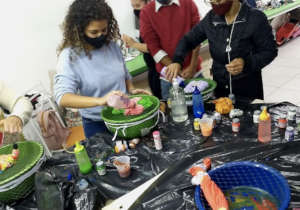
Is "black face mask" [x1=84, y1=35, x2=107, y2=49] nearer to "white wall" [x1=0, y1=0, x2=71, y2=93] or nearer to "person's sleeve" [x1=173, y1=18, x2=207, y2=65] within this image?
"person's sleeve" [x1=173, y1=18, x2=207, y2=65]

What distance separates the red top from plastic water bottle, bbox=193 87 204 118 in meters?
0.80

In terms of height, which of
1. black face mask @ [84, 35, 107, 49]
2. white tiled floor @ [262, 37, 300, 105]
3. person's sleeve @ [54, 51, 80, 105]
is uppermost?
black face mask @ [84, 35, 107, 49]

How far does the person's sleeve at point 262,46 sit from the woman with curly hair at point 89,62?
80 centimetres

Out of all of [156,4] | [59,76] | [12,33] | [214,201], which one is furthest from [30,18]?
[214,201]

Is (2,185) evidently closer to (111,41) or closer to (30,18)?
(111,41)

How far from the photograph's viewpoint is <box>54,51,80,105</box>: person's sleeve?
1.59 meters

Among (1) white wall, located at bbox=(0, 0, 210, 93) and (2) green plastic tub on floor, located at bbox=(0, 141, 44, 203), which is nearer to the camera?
(2) green plastic tub on floor, located at bbox=(0, 141, 44, 203)

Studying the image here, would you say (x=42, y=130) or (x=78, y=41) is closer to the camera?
(x=78, y=41)

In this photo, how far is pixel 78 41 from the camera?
1660 millimetres

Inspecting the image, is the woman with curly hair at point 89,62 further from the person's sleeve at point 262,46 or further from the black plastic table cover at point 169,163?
the person's sleeve at point 262,46

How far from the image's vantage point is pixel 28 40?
353cm

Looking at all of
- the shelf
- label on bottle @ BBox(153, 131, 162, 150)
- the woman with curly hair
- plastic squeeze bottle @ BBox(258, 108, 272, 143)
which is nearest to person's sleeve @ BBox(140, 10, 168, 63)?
the woman with curly hair

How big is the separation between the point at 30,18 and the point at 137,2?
1601mm

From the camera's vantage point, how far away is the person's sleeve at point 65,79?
1.59 metres
